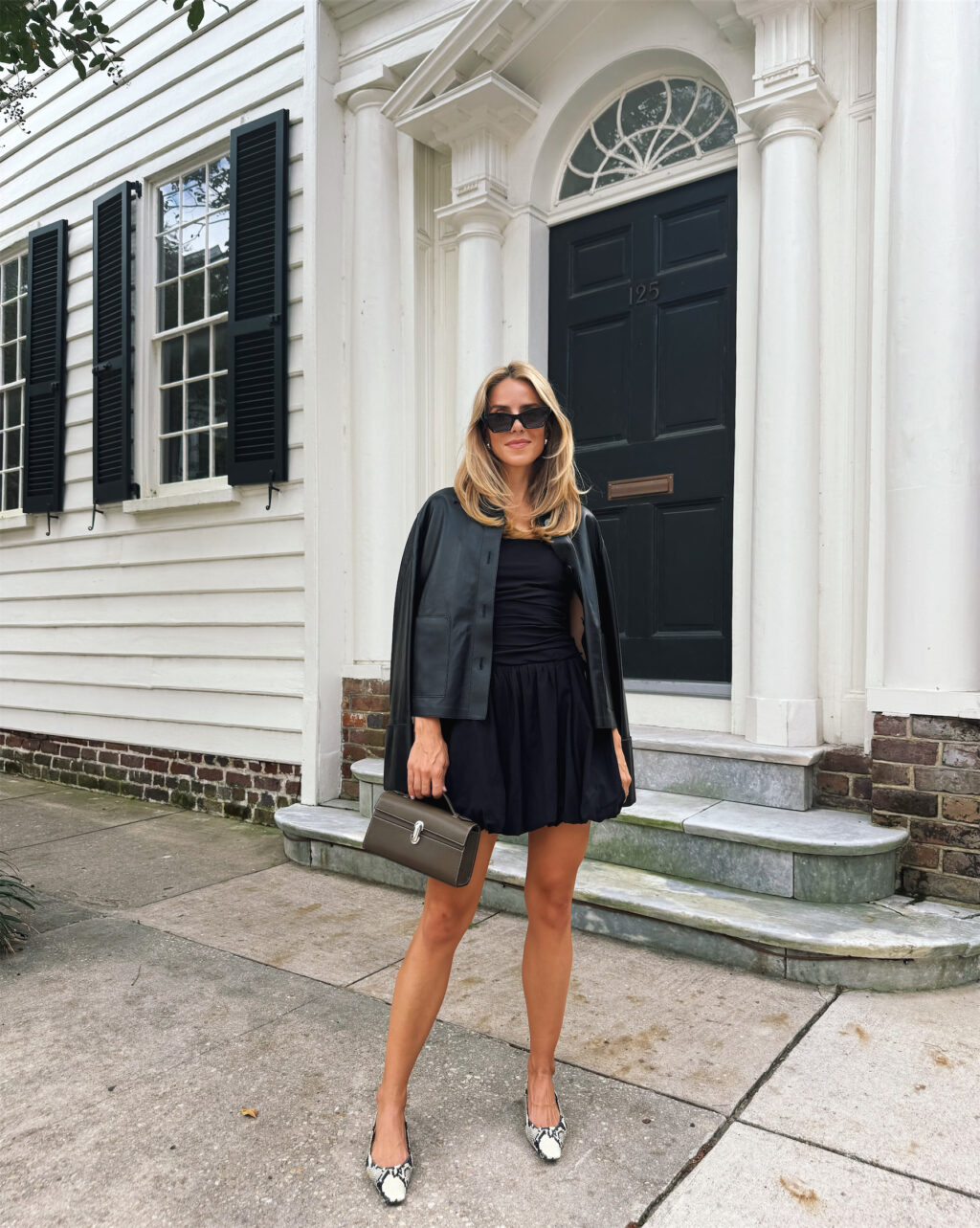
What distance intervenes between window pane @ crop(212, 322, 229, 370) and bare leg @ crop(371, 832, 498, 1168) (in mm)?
4758

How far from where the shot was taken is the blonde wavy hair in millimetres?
2180

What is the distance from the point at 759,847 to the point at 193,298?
16.6 feet

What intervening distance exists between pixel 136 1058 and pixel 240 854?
2251 mm

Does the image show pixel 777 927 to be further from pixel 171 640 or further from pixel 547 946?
pixel 171 640

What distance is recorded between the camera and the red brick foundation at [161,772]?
548cm

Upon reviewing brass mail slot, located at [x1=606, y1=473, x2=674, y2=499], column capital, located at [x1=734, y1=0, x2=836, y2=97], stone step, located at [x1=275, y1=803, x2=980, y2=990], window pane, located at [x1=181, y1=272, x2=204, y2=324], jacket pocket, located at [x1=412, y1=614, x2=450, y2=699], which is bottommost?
stone step, located at [x1=275, y1=803, x2=980, y2=990]

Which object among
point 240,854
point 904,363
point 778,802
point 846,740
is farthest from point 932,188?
point 240,854

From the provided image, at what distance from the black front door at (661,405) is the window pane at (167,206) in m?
3.08

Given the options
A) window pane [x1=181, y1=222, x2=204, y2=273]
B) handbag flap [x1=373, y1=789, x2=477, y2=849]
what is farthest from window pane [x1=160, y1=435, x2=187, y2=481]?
handbag flap [x1=373, y1=789, x2=477, y2=849]

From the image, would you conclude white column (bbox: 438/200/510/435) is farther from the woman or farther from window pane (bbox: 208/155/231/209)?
the woman

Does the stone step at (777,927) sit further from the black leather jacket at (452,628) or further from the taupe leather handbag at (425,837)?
the taupe leather handbag at (425,837)

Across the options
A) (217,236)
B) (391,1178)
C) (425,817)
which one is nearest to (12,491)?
(217,236)

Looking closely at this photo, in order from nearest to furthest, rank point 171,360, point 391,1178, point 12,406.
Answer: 1. point 391,1178
2. point 171,360
3. point 12,406

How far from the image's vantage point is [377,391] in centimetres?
507
